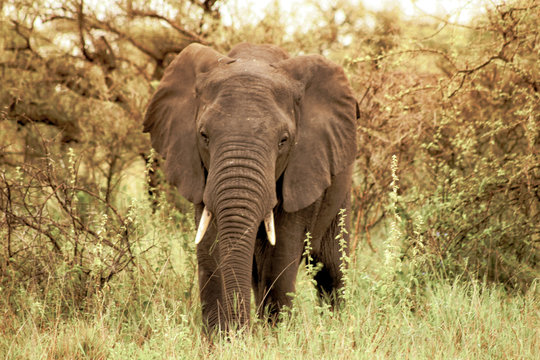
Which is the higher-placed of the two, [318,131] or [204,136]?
[318,131]

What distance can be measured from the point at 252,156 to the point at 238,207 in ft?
1.12

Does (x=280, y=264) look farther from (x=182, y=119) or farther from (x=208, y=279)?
(x=182, y=119)

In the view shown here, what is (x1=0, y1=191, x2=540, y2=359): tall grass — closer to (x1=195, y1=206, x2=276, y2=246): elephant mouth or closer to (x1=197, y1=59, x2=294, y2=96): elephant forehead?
(x1=195, y1=206, x2=276, y2=246): elephant mouth

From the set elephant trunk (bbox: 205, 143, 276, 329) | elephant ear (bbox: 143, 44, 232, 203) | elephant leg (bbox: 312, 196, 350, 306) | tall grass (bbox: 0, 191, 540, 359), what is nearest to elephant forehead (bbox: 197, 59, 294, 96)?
elephant ear (bbox: 143, 44, 232, 203)

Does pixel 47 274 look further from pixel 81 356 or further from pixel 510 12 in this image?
pixel 510 12

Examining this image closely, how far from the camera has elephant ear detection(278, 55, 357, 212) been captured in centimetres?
511

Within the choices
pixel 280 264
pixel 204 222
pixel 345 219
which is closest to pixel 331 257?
pixel 345 219

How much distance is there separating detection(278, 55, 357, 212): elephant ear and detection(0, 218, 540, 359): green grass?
784 mm

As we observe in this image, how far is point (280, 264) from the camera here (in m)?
5.18

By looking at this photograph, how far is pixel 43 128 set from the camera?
10.2 m

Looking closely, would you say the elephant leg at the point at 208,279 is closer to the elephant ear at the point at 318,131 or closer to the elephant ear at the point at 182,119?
the elephant ear at the point at 182,119

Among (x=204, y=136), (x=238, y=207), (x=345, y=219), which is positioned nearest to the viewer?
(x=238, y=207)

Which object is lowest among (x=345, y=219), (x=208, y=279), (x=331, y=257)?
(x=208, y=279)

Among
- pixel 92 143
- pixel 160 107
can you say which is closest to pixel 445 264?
pixel 160 107
